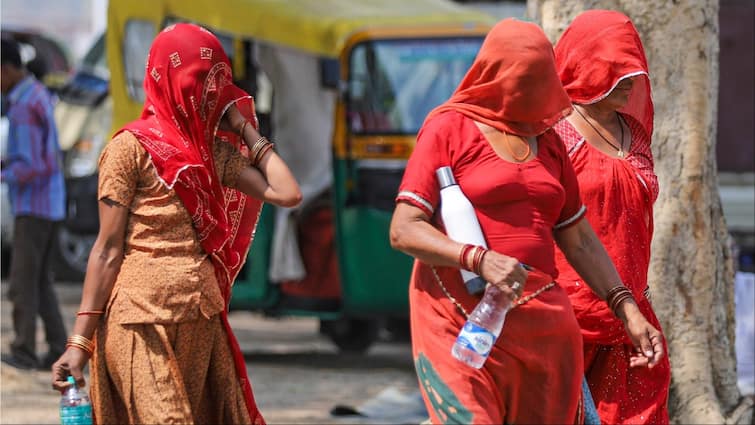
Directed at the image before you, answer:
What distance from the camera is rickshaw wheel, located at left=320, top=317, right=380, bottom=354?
11.0 metres

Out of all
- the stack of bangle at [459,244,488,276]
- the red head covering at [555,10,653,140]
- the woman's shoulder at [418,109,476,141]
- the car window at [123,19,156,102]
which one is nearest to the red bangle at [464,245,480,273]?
the stack of bangle at [459,244,488,276]

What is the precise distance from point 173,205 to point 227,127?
319 millimetres

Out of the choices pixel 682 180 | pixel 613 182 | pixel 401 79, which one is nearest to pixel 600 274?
pixel 613 182

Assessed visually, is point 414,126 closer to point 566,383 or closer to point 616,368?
point 616,368

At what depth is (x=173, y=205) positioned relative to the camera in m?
4.37

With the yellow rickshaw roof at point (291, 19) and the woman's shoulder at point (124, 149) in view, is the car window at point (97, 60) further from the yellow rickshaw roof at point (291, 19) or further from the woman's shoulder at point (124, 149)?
the woman's shoulder at point (124, 149)

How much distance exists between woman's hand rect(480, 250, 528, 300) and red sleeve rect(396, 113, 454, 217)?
0.23 metres

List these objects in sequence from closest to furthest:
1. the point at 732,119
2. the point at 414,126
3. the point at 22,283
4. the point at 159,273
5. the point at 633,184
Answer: the point at 159,273 < the point at 633,184 < the point at 22,283 < the point at 414,126 < the point at 732,119

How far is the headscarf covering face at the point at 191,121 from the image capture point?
4363 mm

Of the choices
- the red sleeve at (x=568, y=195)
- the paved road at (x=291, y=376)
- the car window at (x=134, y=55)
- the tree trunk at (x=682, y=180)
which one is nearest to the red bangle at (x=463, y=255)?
the red sleeve at (x=568, y=195)

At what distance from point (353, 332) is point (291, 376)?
4.82ft

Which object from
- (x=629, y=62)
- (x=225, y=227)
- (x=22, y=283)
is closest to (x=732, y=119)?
(x=22, y=283)

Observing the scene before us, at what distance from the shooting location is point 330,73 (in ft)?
31.1

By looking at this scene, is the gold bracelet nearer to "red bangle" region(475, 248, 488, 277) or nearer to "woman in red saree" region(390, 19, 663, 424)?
"woman in red saree" region(390, 19, 663, 424)
